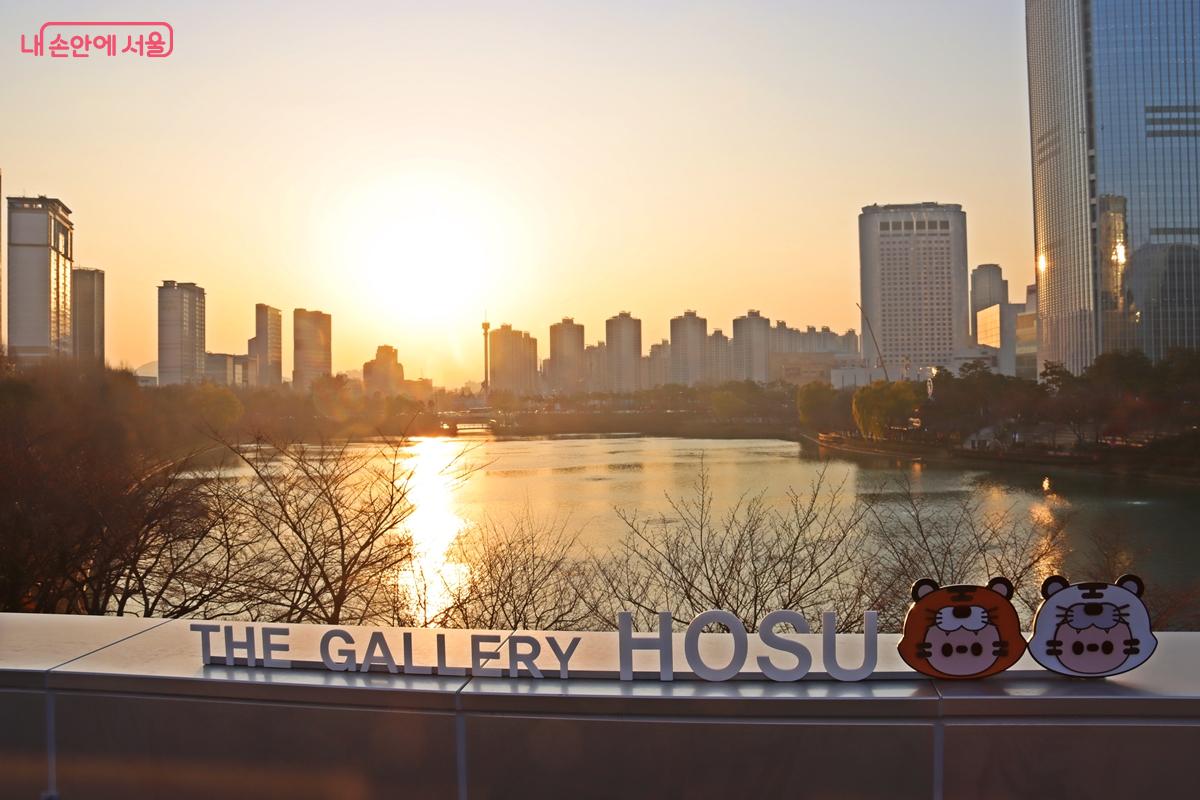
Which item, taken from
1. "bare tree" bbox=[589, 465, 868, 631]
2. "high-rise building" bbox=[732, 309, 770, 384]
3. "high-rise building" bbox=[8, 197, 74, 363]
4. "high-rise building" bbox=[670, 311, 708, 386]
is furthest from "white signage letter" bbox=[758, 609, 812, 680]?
"high-rise building" bbox=[732, 309, 770, 384]

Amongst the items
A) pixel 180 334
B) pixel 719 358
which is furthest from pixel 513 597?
pixel 719 358

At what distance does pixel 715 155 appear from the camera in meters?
35.2

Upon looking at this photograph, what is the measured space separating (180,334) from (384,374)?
690 centimetres

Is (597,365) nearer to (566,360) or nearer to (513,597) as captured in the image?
(566,360)

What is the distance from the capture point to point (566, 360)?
122 ft

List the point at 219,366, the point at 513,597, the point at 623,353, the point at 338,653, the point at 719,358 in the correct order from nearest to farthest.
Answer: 1. the point at 338,653
2. the point at 513,597
3. the point at 219,366
4. the point at 623,353
5. the point at 719,358

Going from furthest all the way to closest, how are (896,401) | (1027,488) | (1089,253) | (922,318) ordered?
(922,318)
(1089,253)
(896,401)
(1027,488)

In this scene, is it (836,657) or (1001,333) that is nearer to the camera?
(836,657)

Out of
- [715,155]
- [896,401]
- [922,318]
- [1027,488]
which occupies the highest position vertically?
[715,155]

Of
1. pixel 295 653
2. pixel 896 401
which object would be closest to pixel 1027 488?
pixel 896 401

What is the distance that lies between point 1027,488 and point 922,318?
3411 cm

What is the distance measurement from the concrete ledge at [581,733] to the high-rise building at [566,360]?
33.7 m

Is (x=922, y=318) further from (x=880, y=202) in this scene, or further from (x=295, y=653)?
(x=295, y=653)

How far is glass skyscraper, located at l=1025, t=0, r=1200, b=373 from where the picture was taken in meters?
40.7
